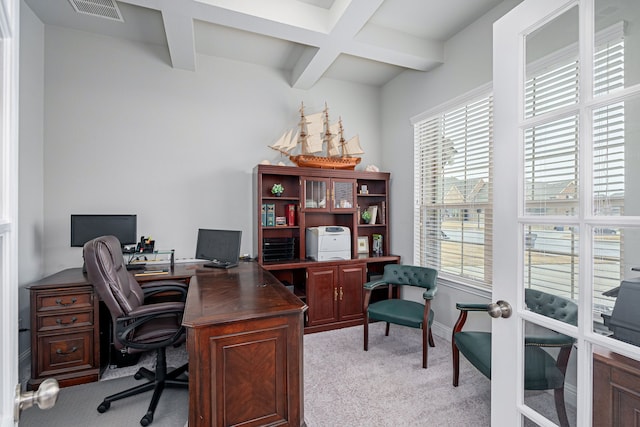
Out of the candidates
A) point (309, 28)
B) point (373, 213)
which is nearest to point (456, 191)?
point (373, 213)

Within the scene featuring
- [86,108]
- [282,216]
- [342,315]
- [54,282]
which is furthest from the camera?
[282,216]

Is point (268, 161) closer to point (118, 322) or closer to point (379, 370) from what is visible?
point (118, 322)

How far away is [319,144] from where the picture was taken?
349 cm

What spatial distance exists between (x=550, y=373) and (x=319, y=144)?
9.69 ft

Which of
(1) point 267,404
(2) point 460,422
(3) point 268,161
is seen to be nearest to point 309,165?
(3) point 268,161

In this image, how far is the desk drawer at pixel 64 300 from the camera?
2236 millimetres

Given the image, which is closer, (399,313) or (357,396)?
(357,396)

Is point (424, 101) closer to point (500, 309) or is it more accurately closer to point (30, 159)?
point (500, 309)

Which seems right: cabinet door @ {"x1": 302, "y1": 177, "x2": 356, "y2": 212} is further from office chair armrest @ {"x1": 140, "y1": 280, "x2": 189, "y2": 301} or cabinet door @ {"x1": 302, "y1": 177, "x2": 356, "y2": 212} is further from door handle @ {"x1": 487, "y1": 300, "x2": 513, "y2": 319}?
door handle @ {"x1": 487, "y1": 300, "x2": 513, "y2": 319}

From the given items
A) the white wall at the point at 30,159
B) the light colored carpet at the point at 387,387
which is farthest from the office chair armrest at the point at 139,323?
the white wall at the point at 30,159

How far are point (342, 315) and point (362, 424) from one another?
5.11 feet

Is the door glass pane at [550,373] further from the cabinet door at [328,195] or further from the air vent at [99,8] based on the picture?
the air vent at [99,8]

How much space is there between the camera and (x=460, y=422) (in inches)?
73.2

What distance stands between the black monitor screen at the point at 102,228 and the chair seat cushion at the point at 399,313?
2.47 meters
